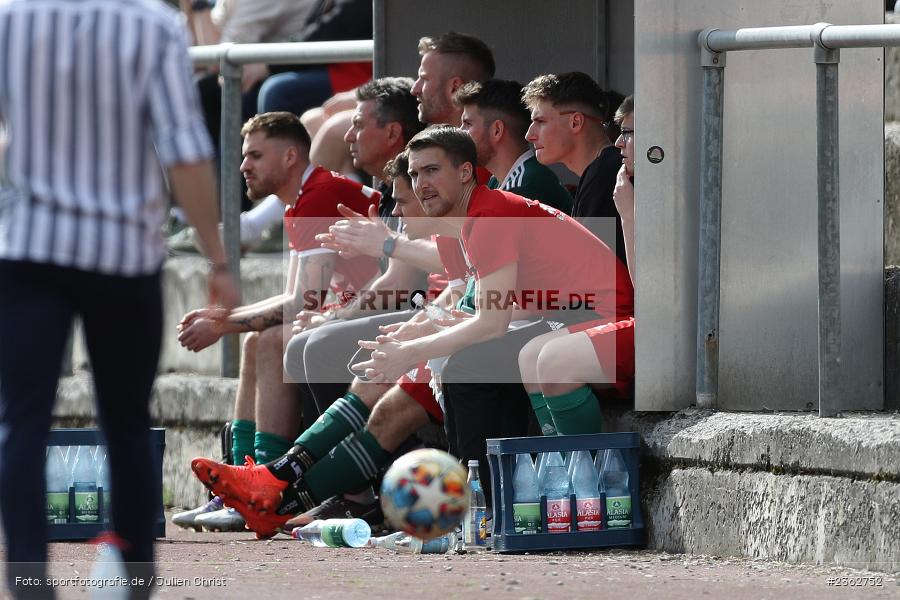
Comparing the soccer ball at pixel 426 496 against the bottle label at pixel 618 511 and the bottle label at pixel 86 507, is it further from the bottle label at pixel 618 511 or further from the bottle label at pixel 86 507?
the bottle label at pixel 86 507

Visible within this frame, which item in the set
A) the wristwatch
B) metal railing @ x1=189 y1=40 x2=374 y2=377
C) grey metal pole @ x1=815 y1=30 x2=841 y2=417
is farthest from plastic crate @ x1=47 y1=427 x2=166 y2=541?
grey metal pole @ x1=815 y1=30 x2=841 y2=417

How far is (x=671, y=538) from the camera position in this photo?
Answer: 18.7ft

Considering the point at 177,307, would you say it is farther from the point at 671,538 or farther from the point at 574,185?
the point at 671,538

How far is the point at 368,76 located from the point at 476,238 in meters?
2.68

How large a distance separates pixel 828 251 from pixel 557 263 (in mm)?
1132

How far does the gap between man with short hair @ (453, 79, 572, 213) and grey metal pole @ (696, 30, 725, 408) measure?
1074 mm

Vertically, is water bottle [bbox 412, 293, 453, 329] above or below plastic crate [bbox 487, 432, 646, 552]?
above

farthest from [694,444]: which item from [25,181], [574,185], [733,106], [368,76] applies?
[368,76]

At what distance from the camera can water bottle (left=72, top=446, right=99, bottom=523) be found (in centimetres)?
655

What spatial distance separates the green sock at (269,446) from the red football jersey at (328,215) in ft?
2.16

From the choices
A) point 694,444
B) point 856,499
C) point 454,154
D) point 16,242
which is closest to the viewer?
point 16,242

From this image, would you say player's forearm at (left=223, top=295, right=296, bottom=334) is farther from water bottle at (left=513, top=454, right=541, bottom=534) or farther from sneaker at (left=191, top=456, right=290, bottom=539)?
water bottle at (left=513, top=454, right=541, bottom=534)

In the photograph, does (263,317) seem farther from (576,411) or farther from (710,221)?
(710,221)

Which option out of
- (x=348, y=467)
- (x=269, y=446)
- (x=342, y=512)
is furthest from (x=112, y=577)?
(x=269, y=446)
